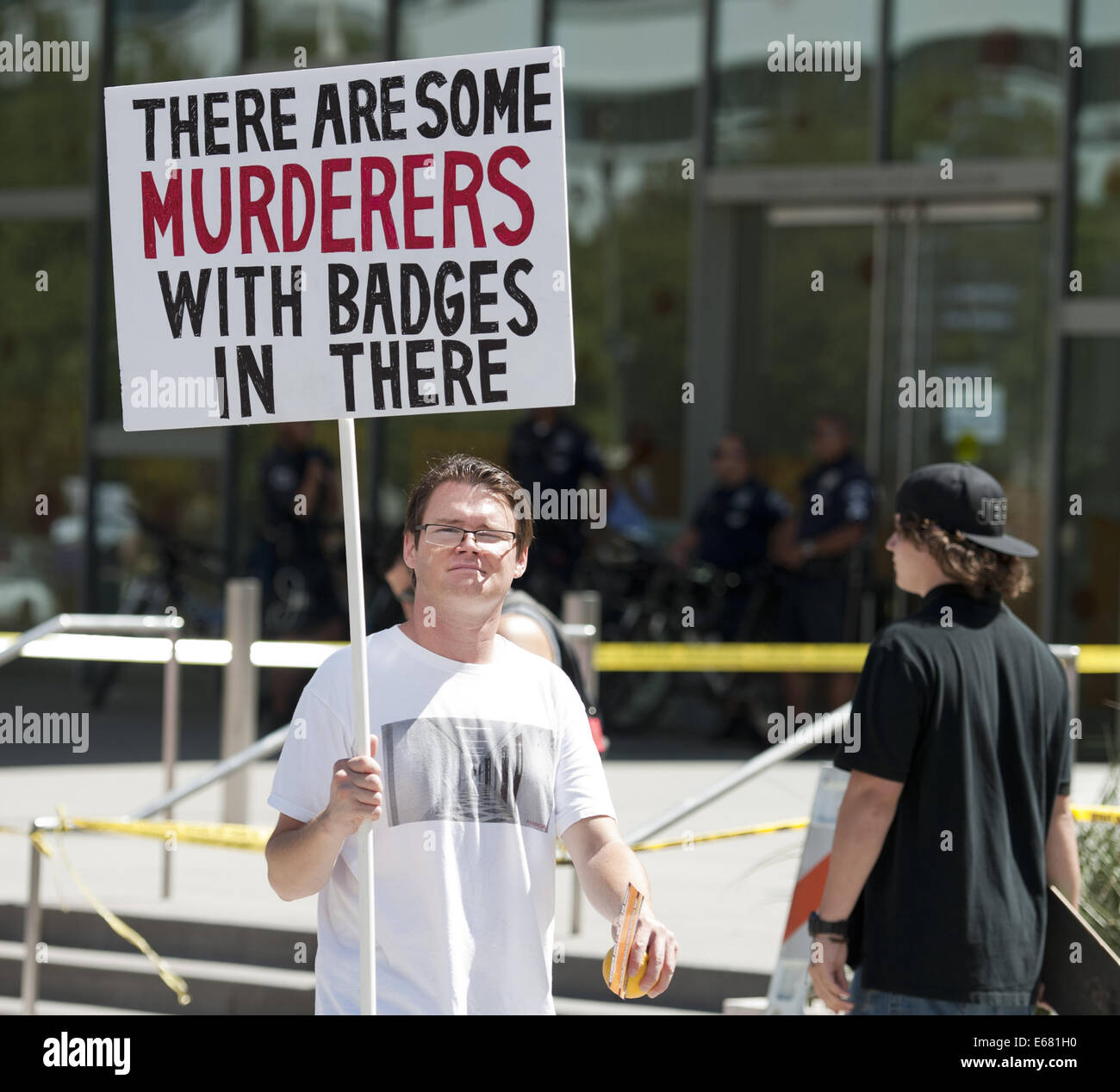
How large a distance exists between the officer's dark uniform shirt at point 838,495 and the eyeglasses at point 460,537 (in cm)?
879

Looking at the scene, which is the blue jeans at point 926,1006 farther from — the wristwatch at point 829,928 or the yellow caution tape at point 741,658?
the yellow caution tape at point 741,658

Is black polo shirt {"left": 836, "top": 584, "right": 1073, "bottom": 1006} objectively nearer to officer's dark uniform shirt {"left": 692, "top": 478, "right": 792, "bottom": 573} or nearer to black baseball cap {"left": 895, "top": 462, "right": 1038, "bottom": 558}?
black baseball cap {"left": 895, "top": 462, "right": 1038, "bottom": 558}

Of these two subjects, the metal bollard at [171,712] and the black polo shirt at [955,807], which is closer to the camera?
the black polo shirt at [955,807]

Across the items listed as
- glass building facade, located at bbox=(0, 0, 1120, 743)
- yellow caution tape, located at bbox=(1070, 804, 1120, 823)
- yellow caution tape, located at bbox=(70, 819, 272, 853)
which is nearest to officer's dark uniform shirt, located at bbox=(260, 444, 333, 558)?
glass building facade, located at bbox=(0, 0, 1120, 743)

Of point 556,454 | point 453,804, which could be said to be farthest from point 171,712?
point 453,804

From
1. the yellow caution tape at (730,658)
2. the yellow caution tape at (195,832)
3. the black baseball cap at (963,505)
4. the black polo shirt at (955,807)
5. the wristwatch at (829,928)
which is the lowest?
the yellow caution tape at (195,832)

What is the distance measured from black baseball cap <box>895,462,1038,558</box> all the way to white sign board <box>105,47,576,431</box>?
1002 mm

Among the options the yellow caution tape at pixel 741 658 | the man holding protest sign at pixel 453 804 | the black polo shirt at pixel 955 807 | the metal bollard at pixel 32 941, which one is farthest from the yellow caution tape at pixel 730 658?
the man holding protest sign at pixel 453 804

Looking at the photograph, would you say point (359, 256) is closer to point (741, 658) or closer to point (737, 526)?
point (741, 658)

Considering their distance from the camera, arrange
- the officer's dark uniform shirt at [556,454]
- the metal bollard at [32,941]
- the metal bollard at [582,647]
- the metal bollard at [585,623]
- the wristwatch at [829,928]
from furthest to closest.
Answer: the officer's dark uniform shirt at [556,454] < the metal bollard at [585,623] < the metal bollard at [582,647] < the metal bollard at [32,941] < the wristwatch at [829,928]

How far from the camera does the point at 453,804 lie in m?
3.25

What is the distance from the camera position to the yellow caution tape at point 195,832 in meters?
6.37

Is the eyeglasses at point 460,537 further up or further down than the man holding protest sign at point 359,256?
further down

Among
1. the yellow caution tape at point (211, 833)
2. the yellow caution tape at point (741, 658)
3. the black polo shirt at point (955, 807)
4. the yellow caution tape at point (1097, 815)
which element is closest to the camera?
the black polo shirt at point (955, 807)
